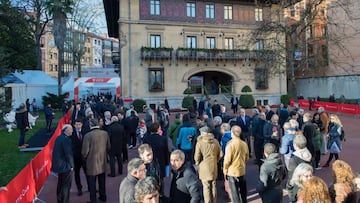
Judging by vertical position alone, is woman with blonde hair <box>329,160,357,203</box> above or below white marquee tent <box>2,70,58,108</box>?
below

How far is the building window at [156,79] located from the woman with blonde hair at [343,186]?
89.9ft

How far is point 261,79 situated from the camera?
34.5 m

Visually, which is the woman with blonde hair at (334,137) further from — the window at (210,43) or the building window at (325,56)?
the window at (210,43)

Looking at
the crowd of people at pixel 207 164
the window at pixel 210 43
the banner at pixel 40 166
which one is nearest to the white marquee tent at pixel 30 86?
the window at pixel 210 43

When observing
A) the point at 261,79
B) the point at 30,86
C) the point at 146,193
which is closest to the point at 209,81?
the point at 261,79

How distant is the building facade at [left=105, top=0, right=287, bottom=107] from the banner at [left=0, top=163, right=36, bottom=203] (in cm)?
2396

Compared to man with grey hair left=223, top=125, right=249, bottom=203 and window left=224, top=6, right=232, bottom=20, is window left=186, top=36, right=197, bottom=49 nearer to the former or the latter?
window left=224, top=6, right=232, bottom=20

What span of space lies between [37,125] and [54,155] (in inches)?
620

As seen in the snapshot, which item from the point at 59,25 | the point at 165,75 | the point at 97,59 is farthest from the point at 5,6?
the point at 97,59

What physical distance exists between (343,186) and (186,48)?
28268mm

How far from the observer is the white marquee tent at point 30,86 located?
89.5ft

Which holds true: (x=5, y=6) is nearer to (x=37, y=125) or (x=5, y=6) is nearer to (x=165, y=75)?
(x=37, y=125)

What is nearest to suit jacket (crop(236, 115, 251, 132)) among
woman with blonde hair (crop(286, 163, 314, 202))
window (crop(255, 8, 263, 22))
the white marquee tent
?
woman with blonde hair (crop(286, 163, 314, 202))

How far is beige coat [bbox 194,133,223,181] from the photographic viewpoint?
219 inches
